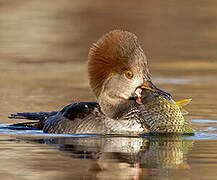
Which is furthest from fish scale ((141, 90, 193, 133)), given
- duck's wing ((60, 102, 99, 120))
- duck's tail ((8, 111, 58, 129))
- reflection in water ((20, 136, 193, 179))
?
duck's tail ((8, 111, 58, 129))

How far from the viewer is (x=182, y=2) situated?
1303 inches

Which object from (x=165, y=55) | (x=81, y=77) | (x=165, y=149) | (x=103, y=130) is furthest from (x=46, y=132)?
(x=165, y=55)

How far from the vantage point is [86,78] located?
17.2 metres

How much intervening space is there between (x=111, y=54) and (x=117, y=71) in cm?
28

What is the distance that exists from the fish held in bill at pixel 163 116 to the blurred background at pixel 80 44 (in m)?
2.62

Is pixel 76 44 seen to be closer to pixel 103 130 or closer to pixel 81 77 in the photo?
pixel 81 77

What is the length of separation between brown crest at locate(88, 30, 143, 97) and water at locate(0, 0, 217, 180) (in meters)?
0.96

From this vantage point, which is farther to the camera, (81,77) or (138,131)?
(81,77)

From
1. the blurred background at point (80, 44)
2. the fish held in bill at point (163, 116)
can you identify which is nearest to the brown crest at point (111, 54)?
the fish held in bill at point (163, 116)

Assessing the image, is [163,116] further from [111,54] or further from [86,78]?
[86,78]

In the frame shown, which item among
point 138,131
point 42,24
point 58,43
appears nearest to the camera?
point 138,131

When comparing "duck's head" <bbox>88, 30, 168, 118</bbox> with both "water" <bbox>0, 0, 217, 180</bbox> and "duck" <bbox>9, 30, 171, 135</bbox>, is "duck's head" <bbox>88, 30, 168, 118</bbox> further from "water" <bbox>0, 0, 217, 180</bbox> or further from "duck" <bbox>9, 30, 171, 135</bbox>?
"water" <bbox>0, 0, 217, 180</bbox>

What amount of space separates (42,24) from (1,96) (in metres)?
11.3

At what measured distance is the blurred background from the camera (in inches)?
603
